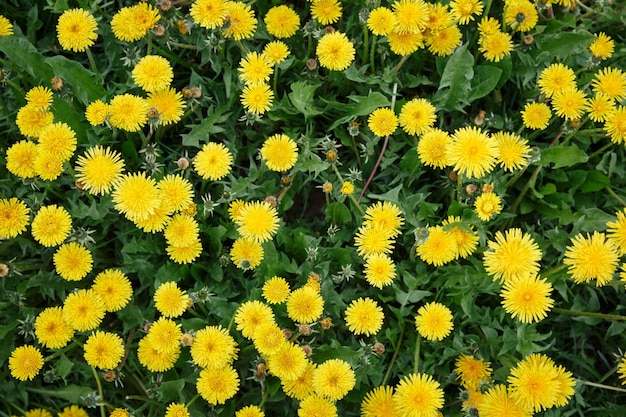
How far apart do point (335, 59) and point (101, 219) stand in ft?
4.26

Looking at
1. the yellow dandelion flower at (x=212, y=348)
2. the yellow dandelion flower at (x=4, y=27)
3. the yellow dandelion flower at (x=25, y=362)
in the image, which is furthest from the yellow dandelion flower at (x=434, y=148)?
the yellow dandelion flower at (x=4, y=27)

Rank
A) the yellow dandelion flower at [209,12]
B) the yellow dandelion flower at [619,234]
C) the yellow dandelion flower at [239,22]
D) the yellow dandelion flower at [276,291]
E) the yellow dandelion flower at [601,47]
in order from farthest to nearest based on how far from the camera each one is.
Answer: the yellow dandelion flower at [601,47]
the yellow dandelion flower at [239,22]
the yellow dandelion flower at [209,12]
the yellow dandelion flower at [276,291]
the yellow dandelion flower at [619,234]

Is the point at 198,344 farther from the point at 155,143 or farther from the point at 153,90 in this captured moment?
the point at 153,90

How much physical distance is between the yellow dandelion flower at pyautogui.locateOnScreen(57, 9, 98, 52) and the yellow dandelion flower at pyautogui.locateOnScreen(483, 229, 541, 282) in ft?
6.64

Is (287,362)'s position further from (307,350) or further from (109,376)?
(109,376)

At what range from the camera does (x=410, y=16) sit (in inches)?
99.0

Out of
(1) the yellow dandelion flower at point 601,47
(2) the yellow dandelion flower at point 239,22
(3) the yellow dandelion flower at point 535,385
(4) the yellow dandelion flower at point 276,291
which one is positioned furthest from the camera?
(1) the yellow dandelion flower at point 601,47

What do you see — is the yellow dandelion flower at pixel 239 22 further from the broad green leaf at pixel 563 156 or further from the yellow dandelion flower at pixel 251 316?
the broad green leaf at pixel 563 156

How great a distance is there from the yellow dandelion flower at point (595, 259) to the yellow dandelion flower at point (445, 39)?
1070 mm

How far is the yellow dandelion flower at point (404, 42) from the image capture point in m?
2.59

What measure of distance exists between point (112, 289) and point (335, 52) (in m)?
1.45

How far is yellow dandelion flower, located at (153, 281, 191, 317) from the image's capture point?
Result: 2.39m

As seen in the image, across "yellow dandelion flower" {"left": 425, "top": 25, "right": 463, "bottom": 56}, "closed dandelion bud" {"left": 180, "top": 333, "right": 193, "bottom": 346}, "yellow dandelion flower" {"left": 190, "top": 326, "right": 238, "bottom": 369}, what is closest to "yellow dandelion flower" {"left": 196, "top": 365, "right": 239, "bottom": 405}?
"yellow dandelion flower" {"left": 190, "top": 326, "right": 238, "bottom": 369}

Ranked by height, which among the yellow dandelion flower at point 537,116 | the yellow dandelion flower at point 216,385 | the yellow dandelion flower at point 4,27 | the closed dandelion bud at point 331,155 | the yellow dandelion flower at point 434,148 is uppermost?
the yellow dandelion flower at point 537,116
